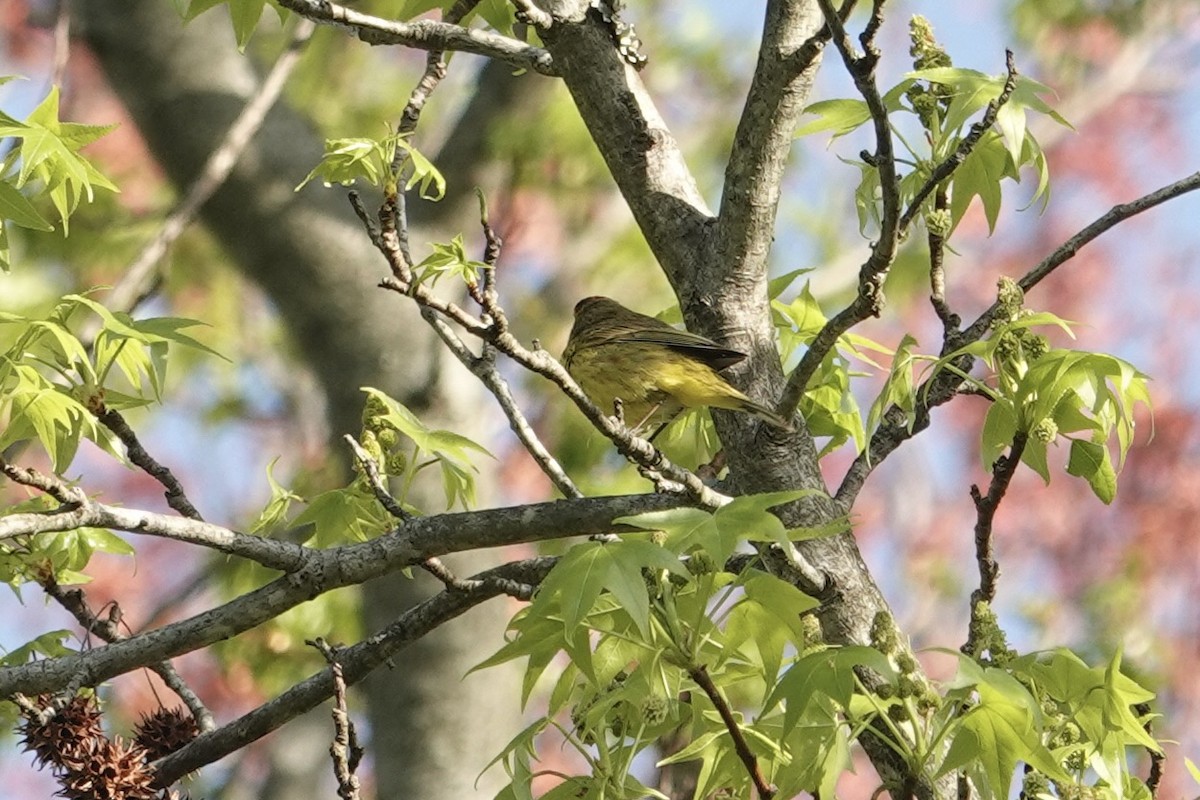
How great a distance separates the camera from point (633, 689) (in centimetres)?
208

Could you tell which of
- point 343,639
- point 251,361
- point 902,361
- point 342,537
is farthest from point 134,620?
point 902,361

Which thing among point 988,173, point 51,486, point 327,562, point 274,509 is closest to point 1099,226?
point 988,173

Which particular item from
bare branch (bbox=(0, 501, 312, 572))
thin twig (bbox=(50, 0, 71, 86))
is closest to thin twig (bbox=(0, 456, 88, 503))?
bare branch (bbox=(0, 501, 312, 572))

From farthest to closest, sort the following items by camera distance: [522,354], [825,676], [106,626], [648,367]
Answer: [648,367]
[106,626]
[522,354]
[825,676]

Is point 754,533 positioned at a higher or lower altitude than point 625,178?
lower

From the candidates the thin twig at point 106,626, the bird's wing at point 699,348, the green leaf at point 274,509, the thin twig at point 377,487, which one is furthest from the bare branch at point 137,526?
the bird's wing at point 699,348

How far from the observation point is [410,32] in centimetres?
257

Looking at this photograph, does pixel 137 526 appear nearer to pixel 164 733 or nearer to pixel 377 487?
pixel 377 487

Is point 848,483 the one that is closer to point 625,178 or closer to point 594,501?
point 594,501

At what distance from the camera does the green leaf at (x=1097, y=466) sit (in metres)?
2.59

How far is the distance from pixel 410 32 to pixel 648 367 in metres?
1.53

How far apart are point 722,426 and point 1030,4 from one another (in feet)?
25.0

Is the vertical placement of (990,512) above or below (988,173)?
below

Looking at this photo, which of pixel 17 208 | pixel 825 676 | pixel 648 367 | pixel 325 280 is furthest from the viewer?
pixel 325 280
